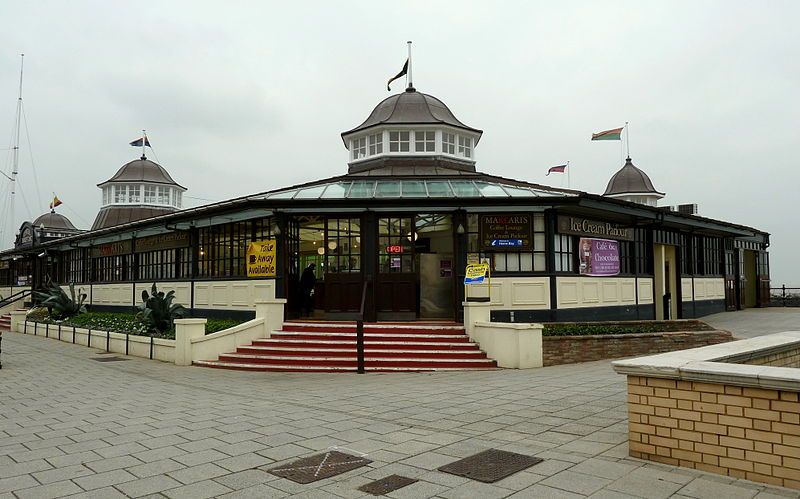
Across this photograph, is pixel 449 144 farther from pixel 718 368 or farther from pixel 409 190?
pixel 718 368

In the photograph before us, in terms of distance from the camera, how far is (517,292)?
1428 cm

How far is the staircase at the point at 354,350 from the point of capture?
11.4 metres

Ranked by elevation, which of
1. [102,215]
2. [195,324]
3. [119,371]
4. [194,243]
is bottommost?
[119,371]

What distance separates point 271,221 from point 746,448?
42.8 feet

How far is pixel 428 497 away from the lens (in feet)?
14.1

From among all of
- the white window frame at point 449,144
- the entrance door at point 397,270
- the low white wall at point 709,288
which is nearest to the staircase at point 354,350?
the entrance door at point 397,270

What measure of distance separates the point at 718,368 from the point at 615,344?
7.84 meters

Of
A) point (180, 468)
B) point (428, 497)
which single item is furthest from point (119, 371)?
point (428, 497)

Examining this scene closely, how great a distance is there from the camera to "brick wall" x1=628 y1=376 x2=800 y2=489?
13.8 feet

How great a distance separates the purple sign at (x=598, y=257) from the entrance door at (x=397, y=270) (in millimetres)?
4580

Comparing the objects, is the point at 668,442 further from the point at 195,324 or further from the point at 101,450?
the point at 195,324

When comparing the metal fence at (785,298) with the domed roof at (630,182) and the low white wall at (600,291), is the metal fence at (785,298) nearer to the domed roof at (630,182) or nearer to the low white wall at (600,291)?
the domed roof at (630,182)

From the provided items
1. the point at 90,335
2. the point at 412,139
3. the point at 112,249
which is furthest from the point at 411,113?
the point at 112,249

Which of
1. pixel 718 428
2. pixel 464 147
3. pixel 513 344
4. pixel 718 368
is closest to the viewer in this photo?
pixel 718 428
